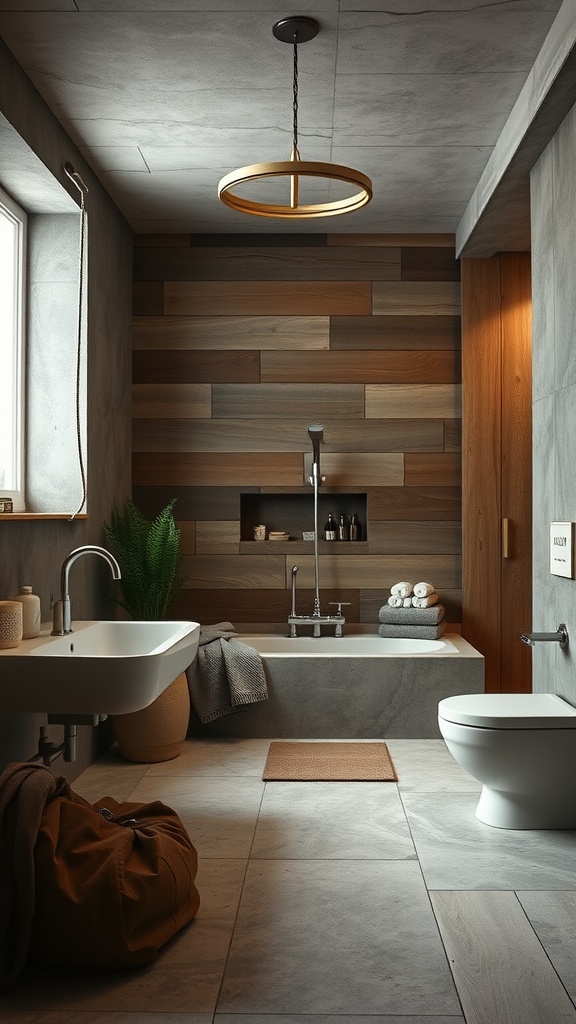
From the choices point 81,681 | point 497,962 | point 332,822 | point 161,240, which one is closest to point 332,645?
point 332,822

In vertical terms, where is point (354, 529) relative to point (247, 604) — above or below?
above

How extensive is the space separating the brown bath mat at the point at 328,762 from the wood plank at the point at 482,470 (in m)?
1.01

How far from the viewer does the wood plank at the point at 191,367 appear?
16.4 ft

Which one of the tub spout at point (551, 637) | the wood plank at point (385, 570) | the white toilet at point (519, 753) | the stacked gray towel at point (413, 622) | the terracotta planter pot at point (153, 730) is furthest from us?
the wood plank at point (385, 570)

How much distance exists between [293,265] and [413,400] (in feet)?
3.14

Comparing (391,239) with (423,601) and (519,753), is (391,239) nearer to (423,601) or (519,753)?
(423,601)

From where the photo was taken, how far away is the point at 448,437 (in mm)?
4988

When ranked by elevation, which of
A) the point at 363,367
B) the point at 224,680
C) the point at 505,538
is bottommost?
the point at 224,680

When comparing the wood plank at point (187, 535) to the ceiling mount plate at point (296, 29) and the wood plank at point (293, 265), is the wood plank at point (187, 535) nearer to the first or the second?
the wood plank at point (293, 265)

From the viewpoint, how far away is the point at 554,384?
3328mm

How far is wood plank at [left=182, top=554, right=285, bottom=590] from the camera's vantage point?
16.4ft

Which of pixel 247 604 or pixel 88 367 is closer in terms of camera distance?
pixel 88 367

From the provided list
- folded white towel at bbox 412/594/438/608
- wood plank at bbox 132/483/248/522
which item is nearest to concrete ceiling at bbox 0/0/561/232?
wood plank at bbox 132/483/248/522

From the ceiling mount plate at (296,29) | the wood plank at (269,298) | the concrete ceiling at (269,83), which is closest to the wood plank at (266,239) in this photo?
the wood plank at (269,298)
